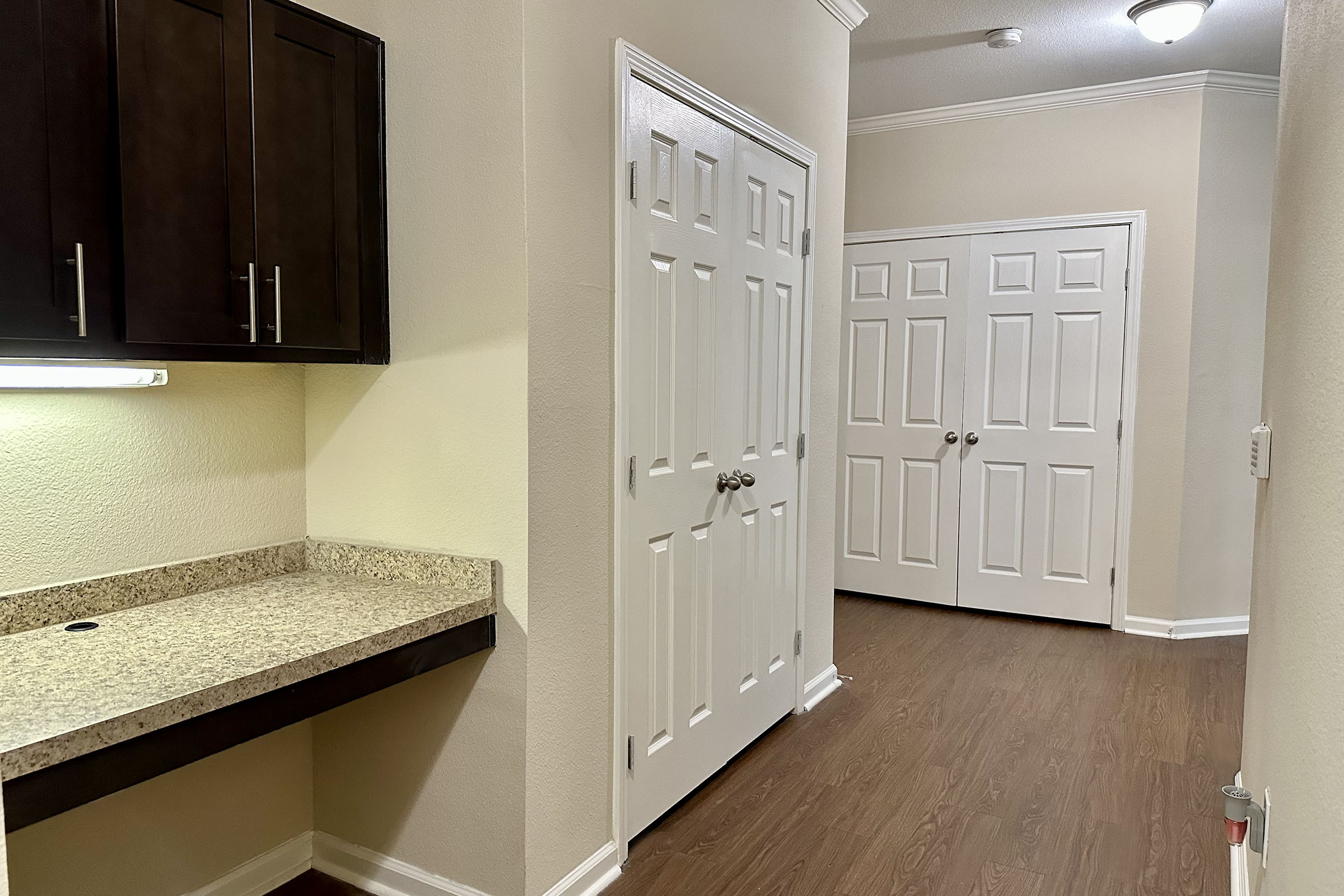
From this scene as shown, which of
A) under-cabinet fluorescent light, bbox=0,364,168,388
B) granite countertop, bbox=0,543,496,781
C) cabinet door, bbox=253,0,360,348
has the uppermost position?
cabinet door, bbox=253,0,360,348

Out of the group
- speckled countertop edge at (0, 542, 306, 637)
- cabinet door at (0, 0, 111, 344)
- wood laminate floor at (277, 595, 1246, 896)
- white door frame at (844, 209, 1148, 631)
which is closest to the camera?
cabinet door at (0, 0, 111, 344)

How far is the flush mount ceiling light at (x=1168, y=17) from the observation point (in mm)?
3361

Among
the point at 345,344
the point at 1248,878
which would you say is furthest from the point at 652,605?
the point at 1248,878

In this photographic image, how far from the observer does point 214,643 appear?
165 centimetres

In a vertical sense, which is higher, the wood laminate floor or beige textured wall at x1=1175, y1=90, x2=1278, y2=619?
beige textured wall at x1=1175, y1=90, x2=1278, y2=619

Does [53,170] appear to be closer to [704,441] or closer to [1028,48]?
[704,441]

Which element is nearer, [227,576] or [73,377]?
[73,377]

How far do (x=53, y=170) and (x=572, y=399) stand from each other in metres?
1.04

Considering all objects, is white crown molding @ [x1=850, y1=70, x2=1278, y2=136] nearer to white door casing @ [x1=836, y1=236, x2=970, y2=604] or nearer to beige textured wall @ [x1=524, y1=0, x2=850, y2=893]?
white door casing @ [x1=836, y1=236, x2=970, y2=604]

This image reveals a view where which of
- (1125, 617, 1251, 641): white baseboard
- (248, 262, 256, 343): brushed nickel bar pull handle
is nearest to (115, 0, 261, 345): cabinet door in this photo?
(248, 262, 256, 343): brushed nickel bar pull handle

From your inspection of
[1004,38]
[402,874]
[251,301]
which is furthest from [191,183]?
[1004,38]

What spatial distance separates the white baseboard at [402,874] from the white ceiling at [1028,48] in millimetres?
3098

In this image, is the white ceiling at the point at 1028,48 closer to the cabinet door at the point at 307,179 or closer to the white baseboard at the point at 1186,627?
the cabinet door at the point at 307,179

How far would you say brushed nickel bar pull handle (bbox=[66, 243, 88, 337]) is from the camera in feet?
4.90
